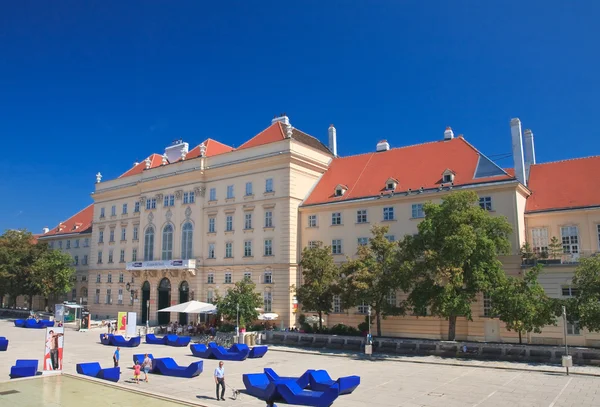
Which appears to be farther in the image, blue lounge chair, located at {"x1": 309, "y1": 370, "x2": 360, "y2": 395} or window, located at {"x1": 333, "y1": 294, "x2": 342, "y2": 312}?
window, located at {"x1": 333, "y1": 294, "x2": 342, "y2": 312}

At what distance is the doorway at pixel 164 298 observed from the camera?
55159mm

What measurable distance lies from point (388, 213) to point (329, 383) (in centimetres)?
2316

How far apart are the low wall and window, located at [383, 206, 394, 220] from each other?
10602mm

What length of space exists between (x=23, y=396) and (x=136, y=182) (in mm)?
44137

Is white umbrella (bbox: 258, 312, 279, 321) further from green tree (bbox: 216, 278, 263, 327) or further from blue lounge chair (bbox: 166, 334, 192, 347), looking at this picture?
blue lounge chair (bbox: 166, 334, 192, 347)

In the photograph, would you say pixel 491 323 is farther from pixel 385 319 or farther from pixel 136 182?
pixel 136 182

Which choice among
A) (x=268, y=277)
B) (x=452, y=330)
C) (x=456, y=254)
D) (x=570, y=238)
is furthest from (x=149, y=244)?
(x=570, y=238)

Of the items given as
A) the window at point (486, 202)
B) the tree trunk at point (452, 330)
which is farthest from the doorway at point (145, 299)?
Result: the window at point (486, 202)

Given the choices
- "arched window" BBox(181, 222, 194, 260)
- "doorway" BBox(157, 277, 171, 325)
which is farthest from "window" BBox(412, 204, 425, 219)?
"doorway" BBox(157, 277, 171, 325)

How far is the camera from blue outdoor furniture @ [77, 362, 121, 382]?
23734 mm

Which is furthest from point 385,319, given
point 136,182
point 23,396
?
point 136,182

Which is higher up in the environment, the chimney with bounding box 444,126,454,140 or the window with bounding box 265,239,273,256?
the chimney with bounding box 444,126,454,140

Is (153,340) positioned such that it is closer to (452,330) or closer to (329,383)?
(452,330)

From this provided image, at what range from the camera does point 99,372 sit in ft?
79.8
